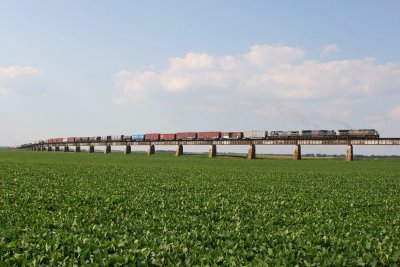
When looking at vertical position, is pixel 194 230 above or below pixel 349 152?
above

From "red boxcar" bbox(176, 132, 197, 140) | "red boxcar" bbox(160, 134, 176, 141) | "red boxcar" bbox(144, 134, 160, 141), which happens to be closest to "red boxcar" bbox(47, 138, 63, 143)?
"red boxcar" bbox(144, 134, 160, 141)

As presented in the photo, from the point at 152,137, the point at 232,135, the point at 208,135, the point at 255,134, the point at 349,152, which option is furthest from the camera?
the point at 152,137

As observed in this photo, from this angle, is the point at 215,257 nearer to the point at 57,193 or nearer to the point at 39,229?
the point at 39,229

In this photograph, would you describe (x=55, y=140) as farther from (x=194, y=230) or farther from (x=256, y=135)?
(x=194, y=230)

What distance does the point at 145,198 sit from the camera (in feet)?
65.4

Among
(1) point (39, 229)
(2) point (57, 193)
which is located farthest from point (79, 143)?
(1) point (39, 229)

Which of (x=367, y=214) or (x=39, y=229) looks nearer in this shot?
(x=39, y=229)

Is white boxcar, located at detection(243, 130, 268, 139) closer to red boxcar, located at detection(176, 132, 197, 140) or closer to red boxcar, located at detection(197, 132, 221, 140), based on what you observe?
red boxcar, located at detection(197, 132, 221, 140)

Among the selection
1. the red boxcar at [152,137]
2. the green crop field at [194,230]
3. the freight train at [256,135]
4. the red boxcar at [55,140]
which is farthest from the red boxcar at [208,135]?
the red boxcar at [55,140]

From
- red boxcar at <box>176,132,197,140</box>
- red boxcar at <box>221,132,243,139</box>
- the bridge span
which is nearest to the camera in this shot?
the bridge span

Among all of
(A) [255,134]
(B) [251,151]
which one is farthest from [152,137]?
(B) [251,151]

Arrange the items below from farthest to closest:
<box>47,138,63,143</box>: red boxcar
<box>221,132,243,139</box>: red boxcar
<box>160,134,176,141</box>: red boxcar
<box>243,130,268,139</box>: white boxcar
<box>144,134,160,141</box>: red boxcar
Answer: <box>47,138,63,143</box>: red boxcar < <box>144,134,160,141</box>: red boxcar < <box>160,134,176,141</box>: red boxcar < <box>221,132,243,139</box>: red boxcar < <box>243,130,268,139</box>: white boxcar

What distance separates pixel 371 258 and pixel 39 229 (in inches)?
374

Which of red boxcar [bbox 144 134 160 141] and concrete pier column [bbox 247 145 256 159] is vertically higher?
red boxcar [bbox 144 134 160 141]
